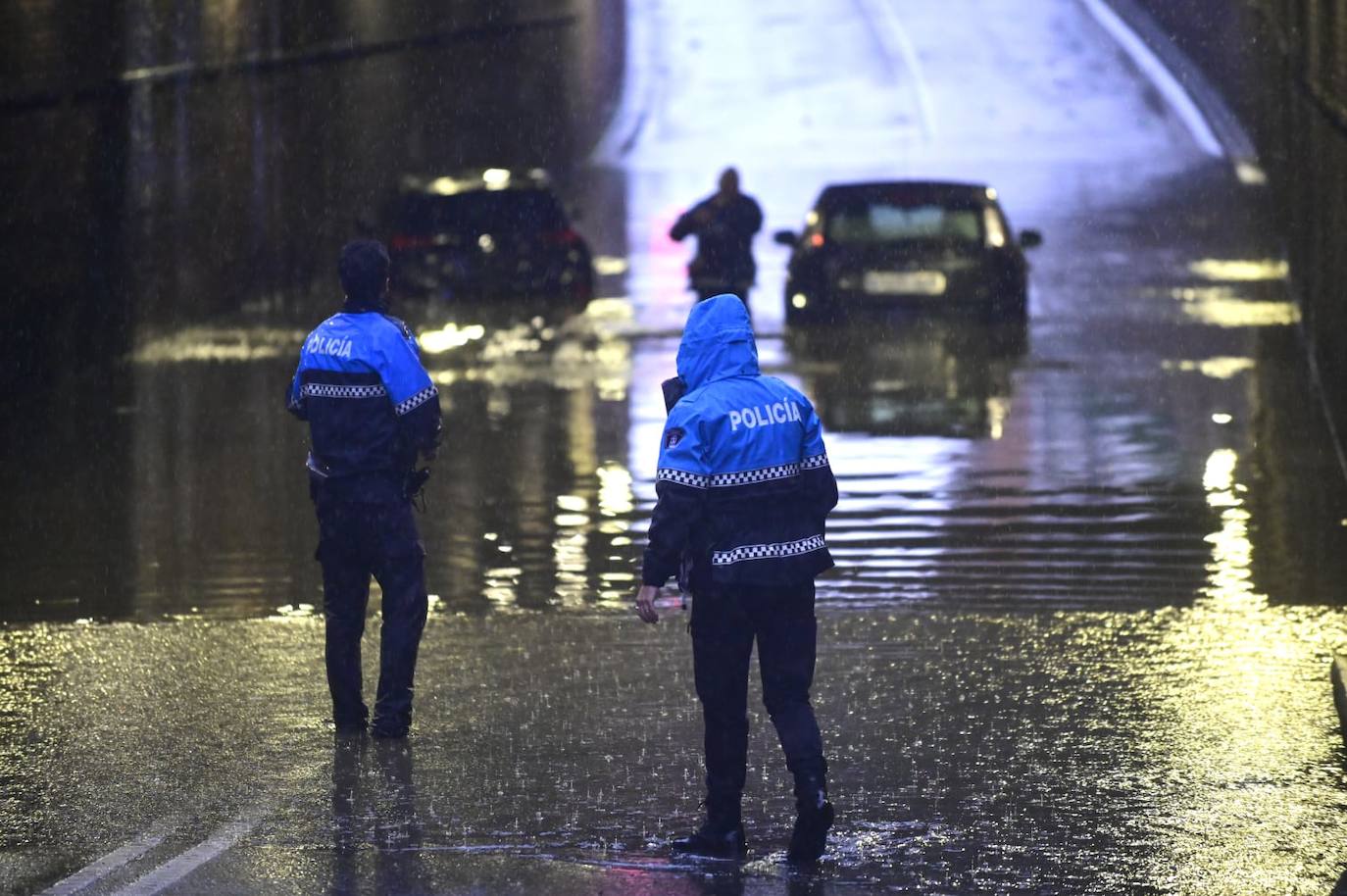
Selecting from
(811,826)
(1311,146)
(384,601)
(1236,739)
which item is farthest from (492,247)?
(811,826)

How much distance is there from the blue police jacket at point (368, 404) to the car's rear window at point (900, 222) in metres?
13.1

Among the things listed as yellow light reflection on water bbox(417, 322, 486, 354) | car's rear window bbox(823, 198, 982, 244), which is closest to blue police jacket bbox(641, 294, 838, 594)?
yellow light reflection on water bbox(417, 322, 486, 354)

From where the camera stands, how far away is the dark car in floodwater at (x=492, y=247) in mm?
23234

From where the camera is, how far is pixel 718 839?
21.3 feet

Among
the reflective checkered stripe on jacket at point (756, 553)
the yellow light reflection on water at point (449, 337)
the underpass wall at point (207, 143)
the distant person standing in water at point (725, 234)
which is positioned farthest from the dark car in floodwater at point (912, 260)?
the reflective checkered stripe on jacket at point (756, 553)

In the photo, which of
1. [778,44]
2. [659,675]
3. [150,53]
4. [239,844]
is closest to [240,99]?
[150,53]

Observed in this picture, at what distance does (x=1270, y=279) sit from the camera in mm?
23500

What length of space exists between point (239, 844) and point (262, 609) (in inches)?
140

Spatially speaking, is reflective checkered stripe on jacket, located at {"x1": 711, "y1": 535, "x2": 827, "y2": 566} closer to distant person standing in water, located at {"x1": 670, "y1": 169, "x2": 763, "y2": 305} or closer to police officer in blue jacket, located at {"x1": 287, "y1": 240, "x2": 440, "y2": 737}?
police officer in blue jacket, located at {"x1": 287, "y1": 240, "x2": 440, "y2": 737}

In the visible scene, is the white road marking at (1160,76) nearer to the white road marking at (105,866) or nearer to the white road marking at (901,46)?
the white road marking at (901,46)

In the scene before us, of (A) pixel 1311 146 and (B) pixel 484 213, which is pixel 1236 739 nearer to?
(A) pixel 1311 146

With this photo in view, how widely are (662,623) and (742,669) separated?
10.1ft

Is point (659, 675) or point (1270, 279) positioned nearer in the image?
point (659, 675)

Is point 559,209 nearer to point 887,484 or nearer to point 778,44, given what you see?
point 887,484
